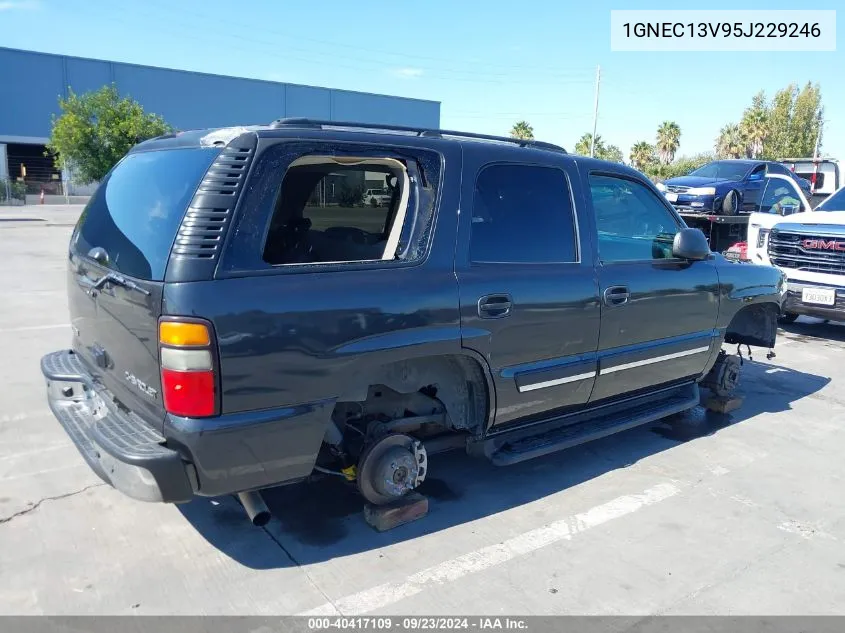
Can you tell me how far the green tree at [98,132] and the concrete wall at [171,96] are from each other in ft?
49.9

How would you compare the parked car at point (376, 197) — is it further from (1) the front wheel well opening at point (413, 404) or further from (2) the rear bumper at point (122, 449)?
(2) the rear bumper at point (122, 449)

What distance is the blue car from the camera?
11.8 m

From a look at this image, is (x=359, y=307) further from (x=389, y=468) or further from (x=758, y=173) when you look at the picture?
(x=758, y=173)

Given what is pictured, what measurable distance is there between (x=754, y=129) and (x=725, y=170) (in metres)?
44.6

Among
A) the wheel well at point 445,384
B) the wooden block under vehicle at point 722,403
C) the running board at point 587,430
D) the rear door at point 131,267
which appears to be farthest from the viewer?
the wooden block under vehicle at point 722,403

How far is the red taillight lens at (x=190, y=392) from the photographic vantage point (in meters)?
2.70

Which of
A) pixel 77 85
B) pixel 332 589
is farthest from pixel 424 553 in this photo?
pixel 77 85

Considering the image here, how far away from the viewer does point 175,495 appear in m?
2.76

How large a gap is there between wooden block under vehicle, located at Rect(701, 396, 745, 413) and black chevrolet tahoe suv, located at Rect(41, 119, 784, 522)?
93 cm

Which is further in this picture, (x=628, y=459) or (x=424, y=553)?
(x=628, y=459)

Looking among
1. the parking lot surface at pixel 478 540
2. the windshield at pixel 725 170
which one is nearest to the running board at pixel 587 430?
the parking lot surface at pixel 478 540

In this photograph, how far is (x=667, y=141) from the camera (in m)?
55.3
